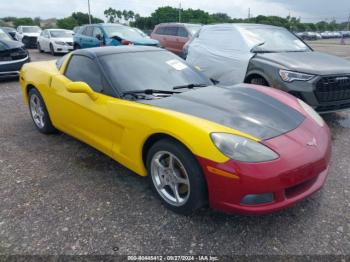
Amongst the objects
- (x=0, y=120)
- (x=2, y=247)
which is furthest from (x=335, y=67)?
(x=0, y=120)

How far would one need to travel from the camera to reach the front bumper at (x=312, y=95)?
422 cm

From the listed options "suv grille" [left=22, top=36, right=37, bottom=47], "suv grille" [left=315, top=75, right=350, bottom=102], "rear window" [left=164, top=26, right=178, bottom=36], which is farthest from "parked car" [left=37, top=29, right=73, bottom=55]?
"suv grille" [left=315, top=75, right=350, bottom=102]

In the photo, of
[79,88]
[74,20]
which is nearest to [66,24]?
[74,20]

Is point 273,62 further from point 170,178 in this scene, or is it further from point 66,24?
point 66,24

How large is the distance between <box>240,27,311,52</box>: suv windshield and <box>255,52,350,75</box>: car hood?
31 centimetres

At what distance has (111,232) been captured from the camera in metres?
2.43

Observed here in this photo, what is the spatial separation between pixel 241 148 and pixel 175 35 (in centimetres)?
1026

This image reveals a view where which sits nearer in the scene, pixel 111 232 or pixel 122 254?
pixel 122 254

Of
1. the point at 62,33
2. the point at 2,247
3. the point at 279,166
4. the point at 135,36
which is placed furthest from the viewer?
the point at 62,33

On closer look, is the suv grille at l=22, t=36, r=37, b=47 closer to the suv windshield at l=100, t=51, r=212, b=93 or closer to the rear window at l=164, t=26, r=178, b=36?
the rear window at l=164, t=26, r=178, b=36

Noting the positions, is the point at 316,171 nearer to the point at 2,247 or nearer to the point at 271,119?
the point at 271,119

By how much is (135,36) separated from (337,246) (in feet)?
33.5

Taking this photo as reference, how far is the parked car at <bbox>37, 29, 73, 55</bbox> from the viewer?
15336 millimetres

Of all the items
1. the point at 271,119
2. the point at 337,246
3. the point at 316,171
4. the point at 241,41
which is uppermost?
the point at 241,41
